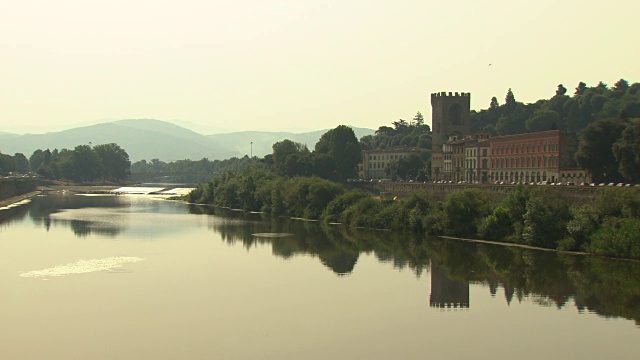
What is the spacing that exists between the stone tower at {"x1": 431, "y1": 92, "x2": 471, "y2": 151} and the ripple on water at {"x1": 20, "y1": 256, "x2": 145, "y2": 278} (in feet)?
233

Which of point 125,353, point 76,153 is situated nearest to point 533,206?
point 125,353

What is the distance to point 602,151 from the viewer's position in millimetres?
60469

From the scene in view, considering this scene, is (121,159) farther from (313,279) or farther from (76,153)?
(313,279)

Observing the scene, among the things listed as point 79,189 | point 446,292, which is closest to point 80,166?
point 79,189

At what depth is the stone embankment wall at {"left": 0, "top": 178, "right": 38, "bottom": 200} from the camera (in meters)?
102

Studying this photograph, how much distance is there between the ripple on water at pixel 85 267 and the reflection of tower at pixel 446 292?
14305mm

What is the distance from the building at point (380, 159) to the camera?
405ft

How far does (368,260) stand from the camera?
40.4 m

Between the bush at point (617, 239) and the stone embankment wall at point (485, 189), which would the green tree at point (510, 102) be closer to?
the stone embankment wall at point (485, 189)

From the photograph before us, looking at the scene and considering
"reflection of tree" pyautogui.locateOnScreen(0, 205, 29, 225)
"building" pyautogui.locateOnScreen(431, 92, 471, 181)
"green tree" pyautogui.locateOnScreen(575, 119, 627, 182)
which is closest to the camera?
"green tree" pyautogui.locateOnScreen(575, 119, 627, 182)

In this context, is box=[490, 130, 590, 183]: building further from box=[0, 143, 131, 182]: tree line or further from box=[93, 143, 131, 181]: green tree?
box=[93, 143, 131, 181]: green tree

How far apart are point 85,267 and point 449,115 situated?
7624 centimetres

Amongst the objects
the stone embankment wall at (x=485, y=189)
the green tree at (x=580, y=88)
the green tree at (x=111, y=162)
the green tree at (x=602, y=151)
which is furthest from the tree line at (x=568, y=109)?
the green tree at (x=111, y=162)

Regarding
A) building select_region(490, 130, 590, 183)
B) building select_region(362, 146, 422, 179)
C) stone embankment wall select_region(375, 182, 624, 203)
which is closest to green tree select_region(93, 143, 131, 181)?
building select_region(362, 146, 422, 179)
